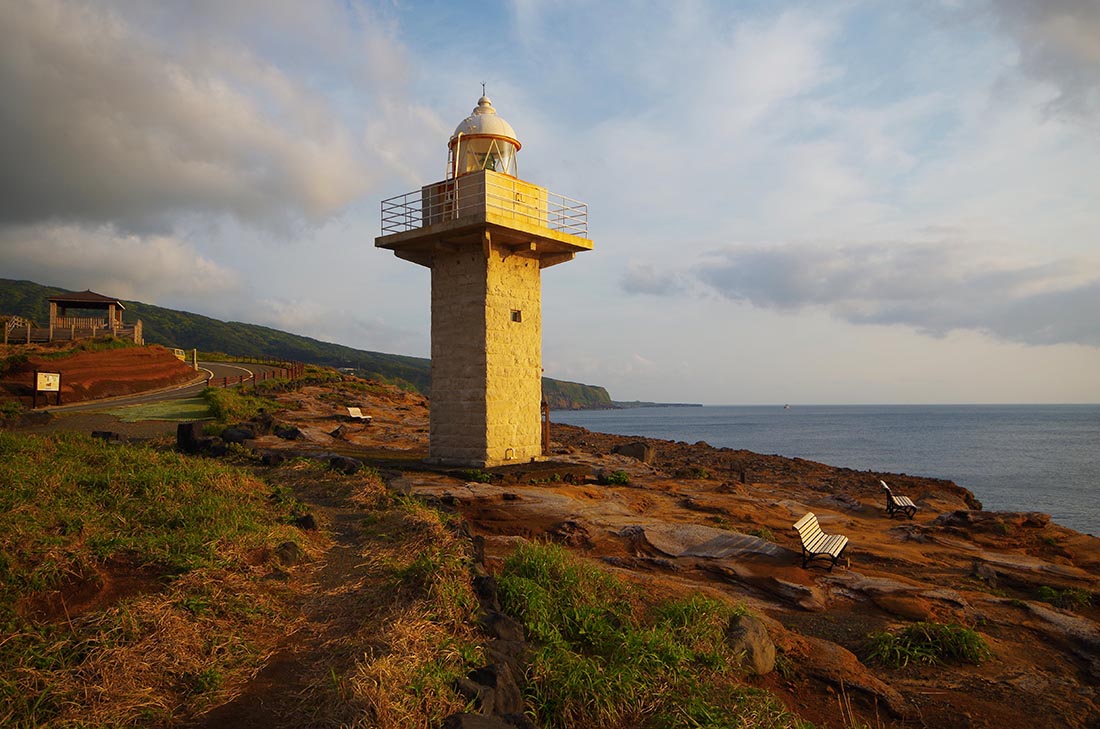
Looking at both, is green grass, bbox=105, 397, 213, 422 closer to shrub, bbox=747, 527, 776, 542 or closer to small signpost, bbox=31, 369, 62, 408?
small signpost, bbox=31, 369, 62, 408

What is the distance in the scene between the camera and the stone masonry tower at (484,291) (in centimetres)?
1584

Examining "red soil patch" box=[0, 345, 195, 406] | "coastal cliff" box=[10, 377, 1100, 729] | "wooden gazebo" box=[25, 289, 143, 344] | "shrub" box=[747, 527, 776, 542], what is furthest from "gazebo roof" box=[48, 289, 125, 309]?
"shrub" box=[747, 527, 776, 542]

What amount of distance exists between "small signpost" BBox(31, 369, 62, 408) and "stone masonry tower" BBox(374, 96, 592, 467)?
55.6 ft

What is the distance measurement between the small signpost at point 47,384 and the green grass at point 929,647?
2821 centimetres

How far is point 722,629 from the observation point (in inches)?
260

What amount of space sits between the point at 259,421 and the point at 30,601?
52.5 ft

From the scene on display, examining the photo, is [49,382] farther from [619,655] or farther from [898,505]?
[898,505]

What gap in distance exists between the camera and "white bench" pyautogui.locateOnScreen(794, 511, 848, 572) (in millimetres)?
10305

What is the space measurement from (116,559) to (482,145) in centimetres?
1340

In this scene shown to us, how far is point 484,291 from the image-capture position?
1584cm

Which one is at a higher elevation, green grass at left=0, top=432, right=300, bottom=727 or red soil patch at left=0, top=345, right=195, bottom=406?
red soil patch at left=0, top=345, right=195, bottom=406

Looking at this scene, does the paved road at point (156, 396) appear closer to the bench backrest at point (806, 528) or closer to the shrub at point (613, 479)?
the shrub at point (613, 479)

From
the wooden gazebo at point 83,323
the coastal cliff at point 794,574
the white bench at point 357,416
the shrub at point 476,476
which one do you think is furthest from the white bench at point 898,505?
the wooden gazebo at point 83,323

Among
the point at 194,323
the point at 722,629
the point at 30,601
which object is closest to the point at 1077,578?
the point at 722,629
